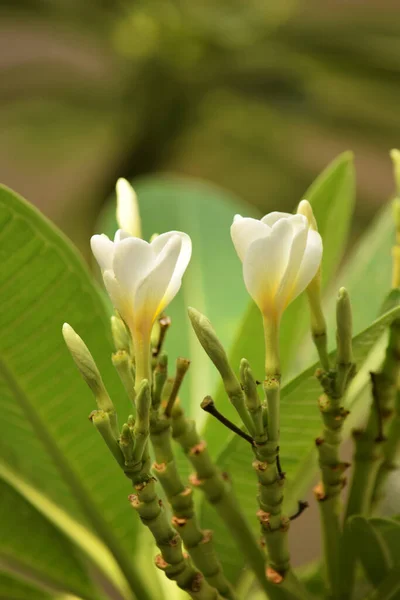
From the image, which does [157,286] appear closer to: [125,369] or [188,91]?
[125,369]

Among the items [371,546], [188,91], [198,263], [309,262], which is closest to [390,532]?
[371,546]

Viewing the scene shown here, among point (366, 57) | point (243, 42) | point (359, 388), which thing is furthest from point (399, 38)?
point (359, 388)

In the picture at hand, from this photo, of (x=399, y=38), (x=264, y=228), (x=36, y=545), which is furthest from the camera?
(x=399, y=38)

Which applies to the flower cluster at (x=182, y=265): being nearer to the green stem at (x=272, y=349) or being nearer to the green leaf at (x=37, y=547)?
the green stem at (x=272, y=349)

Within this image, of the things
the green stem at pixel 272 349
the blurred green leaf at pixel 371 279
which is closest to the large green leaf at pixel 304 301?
the blurred green leaf at pixel 371 279

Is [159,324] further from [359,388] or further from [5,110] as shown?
[5,110]
